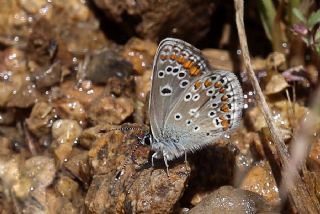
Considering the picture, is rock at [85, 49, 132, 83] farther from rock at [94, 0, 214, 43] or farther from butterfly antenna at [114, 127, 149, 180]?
butterfly antenna at [114, 127, 149, 180]

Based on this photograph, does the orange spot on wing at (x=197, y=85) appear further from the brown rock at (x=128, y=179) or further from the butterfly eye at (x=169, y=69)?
the brown rock at (x=128, y=179)

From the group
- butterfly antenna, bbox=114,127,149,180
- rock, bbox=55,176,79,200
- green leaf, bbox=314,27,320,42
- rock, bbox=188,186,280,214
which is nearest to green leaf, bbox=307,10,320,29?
green leaf, bbox=314,27,320,42

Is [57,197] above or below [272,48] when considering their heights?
below

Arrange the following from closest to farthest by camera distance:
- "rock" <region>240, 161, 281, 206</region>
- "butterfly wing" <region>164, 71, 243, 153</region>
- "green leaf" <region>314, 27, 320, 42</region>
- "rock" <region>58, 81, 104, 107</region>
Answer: "butterfly wing" <region>164, 71, 243, 153</region> < "rock" <region>240, 161, 281, 206</region> < "green leaf" <region>314, 27, 320, 42</region> < "rock" <region>58, 81, 104, 107</region>

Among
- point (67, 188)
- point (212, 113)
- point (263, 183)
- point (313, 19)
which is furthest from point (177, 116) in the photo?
point (313, 19)

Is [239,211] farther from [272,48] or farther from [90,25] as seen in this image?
[90,25]

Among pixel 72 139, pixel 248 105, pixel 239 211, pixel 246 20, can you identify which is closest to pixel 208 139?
pixel 239 211

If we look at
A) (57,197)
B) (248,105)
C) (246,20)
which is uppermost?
(246,20)

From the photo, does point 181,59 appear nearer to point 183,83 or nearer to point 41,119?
point 183,83
